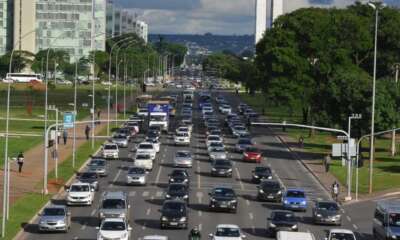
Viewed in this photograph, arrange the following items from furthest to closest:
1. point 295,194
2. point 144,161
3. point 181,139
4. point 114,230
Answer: point 181,139, point 144,161, point 295,194, point 114,230

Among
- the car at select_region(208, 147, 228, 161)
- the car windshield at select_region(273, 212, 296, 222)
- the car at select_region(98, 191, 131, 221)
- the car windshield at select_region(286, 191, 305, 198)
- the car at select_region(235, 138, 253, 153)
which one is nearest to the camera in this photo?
the car windshield at select_region(273, 212, 296, 222)

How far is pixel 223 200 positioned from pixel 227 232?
13164mm

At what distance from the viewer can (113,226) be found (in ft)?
158

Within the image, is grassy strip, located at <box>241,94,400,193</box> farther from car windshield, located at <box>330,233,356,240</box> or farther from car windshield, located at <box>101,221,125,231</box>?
→ car windshield, located at <box>101,221,125,231</box>

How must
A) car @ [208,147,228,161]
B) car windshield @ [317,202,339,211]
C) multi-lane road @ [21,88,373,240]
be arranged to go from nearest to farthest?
1. multi-lane road @ [21,88,373,240]
2. car windshield @ [317,202,339,211]
3. car @ [208,147,228,161]

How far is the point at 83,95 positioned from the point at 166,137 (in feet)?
247

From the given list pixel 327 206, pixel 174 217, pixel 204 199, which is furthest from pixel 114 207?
pixel 204 199

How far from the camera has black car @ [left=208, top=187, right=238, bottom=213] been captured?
60.7 m

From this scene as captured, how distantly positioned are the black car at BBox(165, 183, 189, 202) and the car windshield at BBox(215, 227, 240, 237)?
14.1 metres

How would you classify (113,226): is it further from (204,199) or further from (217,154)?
(217,154)

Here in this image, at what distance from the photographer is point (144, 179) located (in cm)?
7388

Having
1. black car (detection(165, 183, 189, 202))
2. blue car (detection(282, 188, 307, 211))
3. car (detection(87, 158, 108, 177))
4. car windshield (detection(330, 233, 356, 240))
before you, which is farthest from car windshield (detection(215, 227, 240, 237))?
car (detection(87, 158, 108, 177))

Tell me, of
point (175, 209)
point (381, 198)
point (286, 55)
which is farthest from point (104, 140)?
point (175, 209)

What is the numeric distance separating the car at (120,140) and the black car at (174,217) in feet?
158
